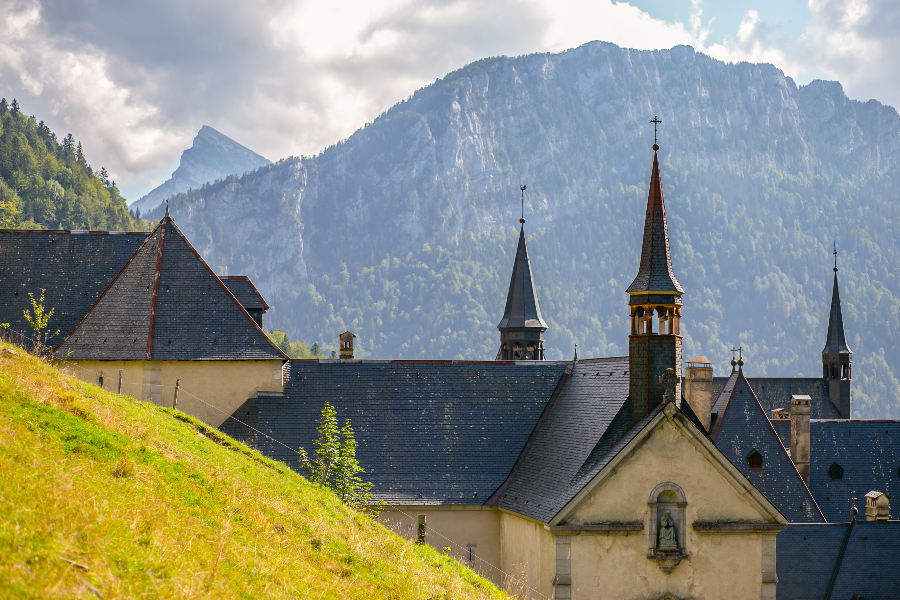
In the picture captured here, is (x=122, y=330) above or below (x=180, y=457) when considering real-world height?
above

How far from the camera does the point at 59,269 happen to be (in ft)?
116

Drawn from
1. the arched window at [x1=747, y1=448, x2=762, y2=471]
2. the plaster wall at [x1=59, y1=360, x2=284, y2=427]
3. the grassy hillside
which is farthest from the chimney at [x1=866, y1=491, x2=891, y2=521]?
the grassy hillside

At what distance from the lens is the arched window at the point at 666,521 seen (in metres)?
25.6

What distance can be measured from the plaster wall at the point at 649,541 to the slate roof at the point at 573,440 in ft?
2.41

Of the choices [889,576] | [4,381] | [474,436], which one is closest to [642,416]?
[474,436]

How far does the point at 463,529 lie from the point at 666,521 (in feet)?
21.7

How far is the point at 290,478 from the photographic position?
867 inches

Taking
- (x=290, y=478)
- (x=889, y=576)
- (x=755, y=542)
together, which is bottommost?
(x=889, y=576)

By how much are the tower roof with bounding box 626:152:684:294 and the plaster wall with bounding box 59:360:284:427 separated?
12.1 metres

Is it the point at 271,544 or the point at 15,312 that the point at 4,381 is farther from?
the point at 15,312

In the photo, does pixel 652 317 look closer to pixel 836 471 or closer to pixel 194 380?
Result: pixel 194 380

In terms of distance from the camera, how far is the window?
4816cm

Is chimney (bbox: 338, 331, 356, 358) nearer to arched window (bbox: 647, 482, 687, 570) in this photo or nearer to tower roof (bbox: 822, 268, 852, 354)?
arched window (bbox: 647, 482, 687, 570)

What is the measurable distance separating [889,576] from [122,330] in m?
32.0
